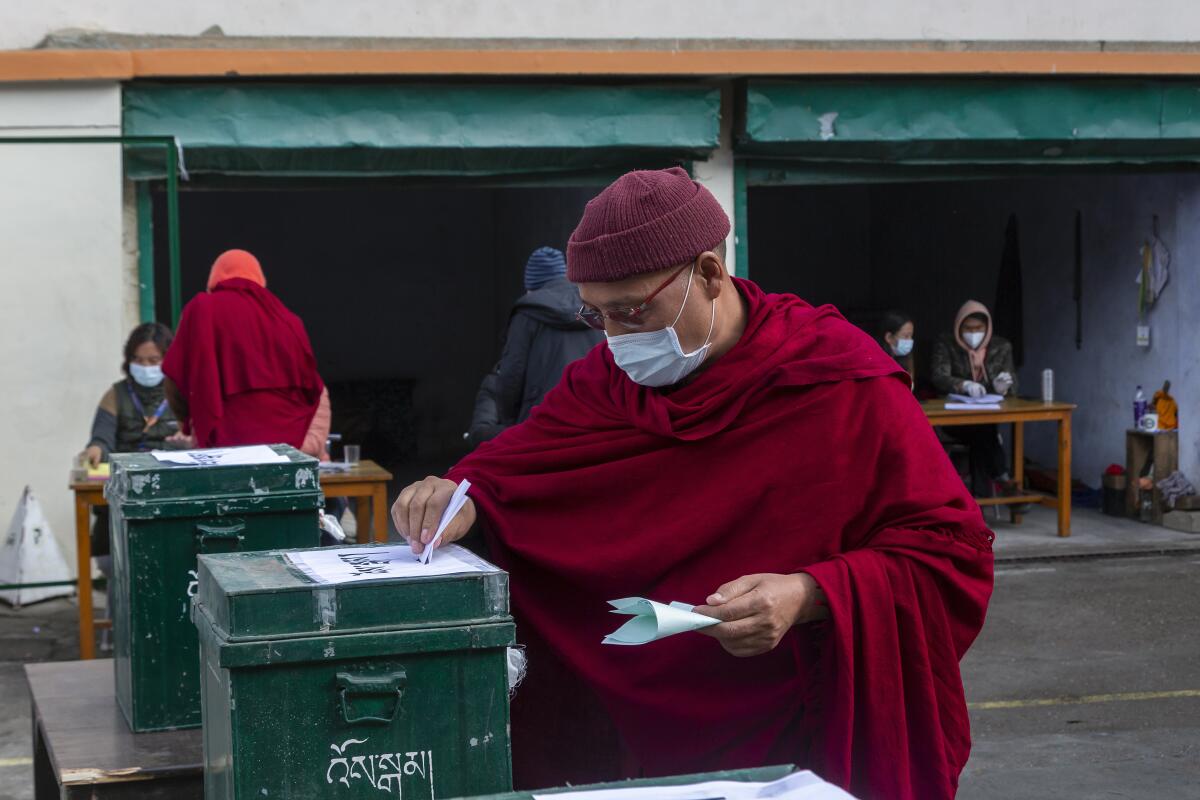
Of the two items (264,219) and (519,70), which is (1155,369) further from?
(264,219)

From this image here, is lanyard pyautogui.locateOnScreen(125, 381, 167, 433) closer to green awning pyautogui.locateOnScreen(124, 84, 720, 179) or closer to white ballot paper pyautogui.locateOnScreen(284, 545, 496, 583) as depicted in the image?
green awning pyautogui.locateOnScreen(124, 84, 720, 179)

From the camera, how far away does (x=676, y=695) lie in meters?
2.62

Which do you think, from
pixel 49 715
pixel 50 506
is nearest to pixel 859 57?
pixel 50 506

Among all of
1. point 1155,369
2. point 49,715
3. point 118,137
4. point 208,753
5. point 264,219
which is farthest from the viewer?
point 264,219

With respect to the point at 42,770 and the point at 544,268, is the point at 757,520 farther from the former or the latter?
the point at 544,268

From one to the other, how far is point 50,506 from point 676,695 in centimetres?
598

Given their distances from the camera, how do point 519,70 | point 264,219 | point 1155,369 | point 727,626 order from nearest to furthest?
point 727,626 → point 519,70 → point 1155,369 → point 264,219

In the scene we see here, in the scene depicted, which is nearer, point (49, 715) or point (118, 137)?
point (49, 715)

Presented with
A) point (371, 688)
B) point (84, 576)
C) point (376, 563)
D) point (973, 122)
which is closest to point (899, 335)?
point (973, 122)

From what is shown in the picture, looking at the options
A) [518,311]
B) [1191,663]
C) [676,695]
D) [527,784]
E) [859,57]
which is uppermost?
[859,57]

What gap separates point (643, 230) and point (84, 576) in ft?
15.6

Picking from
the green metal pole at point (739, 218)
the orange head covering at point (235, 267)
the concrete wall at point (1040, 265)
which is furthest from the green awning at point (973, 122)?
the orange head covering at point (235, 267)

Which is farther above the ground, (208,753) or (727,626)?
(727,626)

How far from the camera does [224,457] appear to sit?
3721 mm
